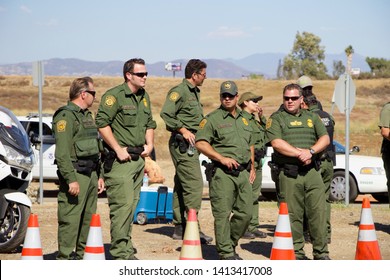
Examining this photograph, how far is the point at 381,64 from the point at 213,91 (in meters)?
41.9

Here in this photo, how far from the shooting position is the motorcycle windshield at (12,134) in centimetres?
1080

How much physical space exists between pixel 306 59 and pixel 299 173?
332ft

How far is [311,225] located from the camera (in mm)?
10398

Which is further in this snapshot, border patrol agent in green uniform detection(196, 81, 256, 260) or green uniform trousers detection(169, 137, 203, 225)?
green uniform trousers detection(169, 137, 203, 225)

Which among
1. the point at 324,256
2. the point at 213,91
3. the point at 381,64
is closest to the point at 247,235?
the point at 324,256

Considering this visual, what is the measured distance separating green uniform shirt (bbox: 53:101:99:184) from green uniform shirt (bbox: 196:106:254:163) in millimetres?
1320

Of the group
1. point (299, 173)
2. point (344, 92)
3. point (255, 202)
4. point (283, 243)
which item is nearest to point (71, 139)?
point (283, 243)

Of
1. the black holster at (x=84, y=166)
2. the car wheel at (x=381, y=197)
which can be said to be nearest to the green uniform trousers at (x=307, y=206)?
the black holster at (x=84, y=166)

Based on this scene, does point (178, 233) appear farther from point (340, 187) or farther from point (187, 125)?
point (340, 187)

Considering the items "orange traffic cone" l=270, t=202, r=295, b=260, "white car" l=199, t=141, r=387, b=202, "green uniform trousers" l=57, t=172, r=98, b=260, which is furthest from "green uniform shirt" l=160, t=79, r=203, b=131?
"white car" l=199, t=141, r=387, b=202

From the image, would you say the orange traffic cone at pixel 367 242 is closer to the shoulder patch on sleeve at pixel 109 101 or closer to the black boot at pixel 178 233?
the shoulder patch on sleeve at pixel 109 101

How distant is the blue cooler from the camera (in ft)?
46.1

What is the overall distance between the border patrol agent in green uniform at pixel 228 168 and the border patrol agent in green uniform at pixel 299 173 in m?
0.38

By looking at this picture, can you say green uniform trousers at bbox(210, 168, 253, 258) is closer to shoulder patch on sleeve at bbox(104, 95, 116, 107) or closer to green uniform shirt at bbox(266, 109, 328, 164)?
green uniform shirt at bbox(266, 109, 328, 164)
